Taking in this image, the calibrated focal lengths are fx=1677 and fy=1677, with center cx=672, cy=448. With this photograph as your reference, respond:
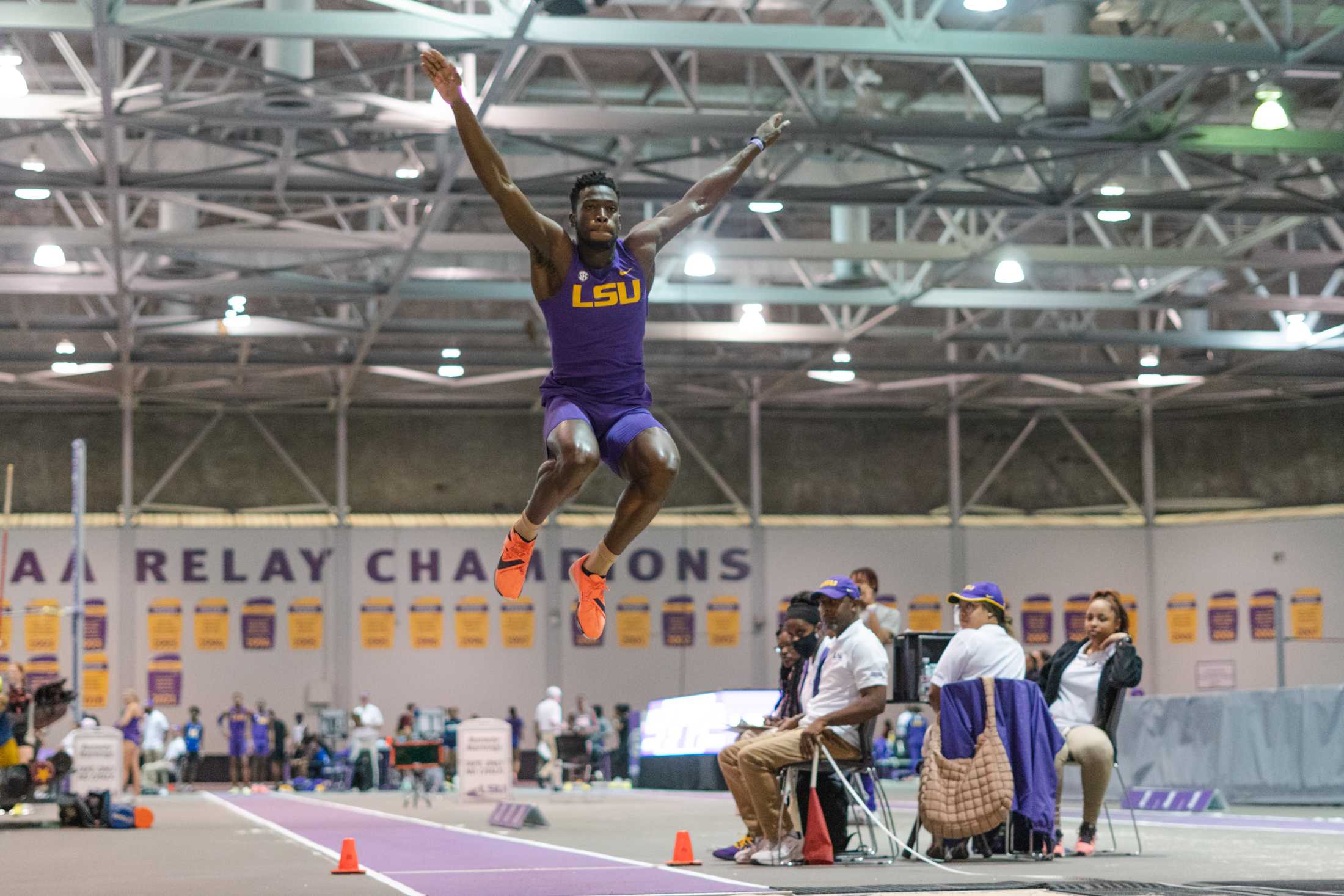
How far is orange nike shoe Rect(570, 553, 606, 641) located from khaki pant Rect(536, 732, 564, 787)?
19.0 m

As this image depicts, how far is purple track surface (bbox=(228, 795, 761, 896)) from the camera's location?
26.3ft

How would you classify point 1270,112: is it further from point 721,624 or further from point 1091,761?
point 721,624

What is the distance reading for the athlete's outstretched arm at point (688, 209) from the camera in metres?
6.73

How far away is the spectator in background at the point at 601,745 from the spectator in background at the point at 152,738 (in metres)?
7.26

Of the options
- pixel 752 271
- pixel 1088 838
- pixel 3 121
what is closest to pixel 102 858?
pixel 1088 838

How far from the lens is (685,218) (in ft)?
22.5

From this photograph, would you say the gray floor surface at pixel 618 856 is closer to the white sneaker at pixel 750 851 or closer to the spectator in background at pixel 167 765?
the white sneaker at pixel 750 851

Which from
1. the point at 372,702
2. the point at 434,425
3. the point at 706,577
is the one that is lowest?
the point at 372,702

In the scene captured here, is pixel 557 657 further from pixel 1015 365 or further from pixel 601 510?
pixel 1015 365

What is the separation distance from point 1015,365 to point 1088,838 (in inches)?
815

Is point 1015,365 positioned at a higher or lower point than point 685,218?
higher

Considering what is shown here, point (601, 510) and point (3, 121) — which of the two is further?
point (601, 510)

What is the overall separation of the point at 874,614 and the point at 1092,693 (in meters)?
1.81

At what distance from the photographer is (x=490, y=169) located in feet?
20.6
